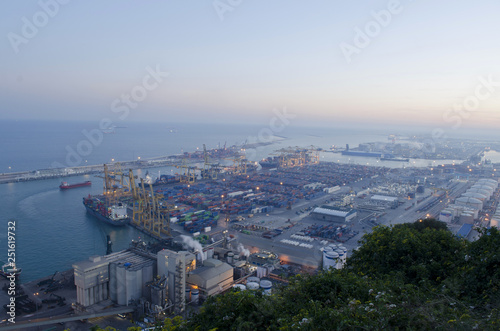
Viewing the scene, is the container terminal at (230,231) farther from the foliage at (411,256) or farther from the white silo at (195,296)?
the foliage at (411,256)

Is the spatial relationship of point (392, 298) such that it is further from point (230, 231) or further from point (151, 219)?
point (151, 219)

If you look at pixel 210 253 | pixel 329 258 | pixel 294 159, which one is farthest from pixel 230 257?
pixel 294 159

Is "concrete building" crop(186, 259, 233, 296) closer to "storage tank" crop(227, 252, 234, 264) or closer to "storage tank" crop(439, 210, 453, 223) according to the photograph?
"storage tank" crop(227, 252, 234, 264)

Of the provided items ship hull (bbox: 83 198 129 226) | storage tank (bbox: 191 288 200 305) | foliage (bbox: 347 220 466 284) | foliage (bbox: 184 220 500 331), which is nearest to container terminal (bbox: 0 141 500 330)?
storage tank (bbox: 191 288 200 305)

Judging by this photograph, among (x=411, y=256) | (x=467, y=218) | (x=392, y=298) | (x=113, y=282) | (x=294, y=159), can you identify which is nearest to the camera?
(x=392, y=298)

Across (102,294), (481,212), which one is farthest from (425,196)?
(102,294)
